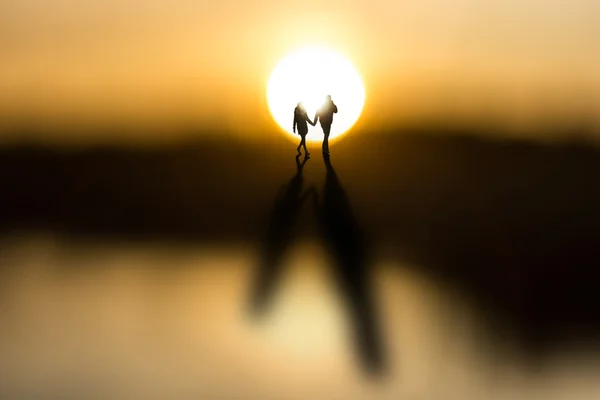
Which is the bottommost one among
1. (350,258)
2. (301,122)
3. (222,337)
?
(222,337)

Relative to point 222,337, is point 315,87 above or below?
above

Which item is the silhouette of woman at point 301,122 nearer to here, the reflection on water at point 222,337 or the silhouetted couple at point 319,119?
the silhouetted couple at point 319,119

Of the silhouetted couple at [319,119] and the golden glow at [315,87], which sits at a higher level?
the golden glow at [315,87]

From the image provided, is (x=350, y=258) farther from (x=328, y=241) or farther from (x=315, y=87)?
(x=315, y=87)

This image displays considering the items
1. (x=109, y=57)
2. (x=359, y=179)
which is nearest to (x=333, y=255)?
(x=359, y=179)

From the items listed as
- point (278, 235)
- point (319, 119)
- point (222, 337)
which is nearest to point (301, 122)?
point (319, 119)

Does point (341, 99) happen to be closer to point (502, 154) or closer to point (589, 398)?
point (502, 154)

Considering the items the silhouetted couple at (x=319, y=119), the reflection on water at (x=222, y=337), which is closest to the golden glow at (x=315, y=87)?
the silhouetted couple at (x=319, y=119)

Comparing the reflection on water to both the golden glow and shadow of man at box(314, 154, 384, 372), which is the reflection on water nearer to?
shadow of man at box(314, 154, 384, 372)
